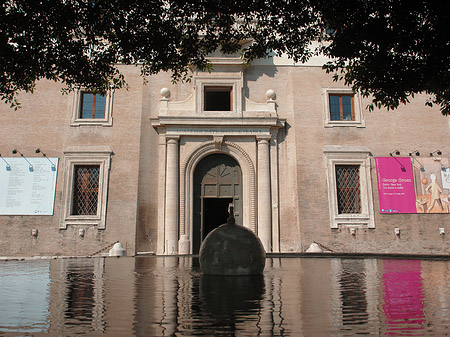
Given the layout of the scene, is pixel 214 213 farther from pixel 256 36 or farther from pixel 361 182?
pixel 256 36

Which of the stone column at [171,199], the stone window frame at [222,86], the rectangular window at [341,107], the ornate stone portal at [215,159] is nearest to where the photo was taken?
the stone column at [171,199]

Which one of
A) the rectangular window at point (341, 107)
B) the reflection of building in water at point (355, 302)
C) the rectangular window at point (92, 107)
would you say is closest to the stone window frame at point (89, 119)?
the rectangular window at point (92, 107)

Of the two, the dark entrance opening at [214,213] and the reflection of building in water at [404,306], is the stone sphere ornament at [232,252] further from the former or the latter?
the dark entrance opening at [214,213]

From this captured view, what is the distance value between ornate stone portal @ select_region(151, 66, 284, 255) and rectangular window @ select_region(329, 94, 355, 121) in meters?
2.63

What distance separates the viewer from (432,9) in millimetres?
5297

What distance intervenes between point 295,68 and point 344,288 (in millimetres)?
14814

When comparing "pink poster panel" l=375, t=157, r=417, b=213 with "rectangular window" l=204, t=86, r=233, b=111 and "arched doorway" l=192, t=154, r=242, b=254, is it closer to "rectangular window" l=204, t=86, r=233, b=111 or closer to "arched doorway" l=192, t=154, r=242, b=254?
"arched doorway" l=192, t=154, r=242, b=254

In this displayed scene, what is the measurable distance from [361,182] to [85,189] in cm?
1165

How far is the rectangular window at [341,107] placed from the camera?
18500 mm

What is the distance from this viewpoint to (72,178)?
17031mm

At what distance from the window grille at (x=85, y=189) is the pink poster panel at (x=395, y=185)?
1193 cm

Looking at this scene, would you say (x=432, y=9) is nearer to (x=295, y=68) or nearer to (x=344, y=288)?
(x=344, y=288)

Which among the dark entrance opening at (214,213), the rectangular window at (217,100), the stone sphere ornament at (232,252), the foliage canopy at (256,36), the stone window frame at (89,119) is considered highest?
the rectangular window at (217,100)

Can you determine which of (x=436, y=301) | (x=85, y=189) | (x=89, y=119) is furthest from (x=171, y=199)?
(x=436, y=301)
